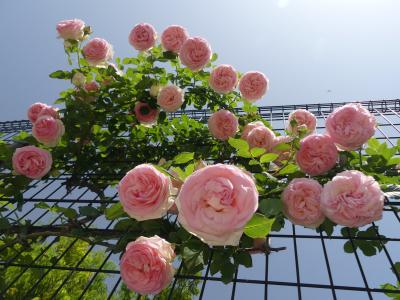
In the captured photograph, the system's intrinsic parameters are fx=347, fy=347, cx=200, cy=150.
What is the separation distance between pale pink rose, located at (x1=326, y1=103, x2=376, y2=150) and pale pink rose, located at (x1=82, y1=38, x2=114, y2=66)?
1.84 metres

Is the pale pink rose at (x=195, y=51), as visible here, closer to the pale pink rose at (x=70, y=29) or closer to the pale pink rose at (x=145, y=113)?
the pale pink rose at (x=145, y=113)

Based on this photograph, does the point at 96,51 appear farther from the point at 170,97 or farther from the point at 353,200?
the point at 353,200

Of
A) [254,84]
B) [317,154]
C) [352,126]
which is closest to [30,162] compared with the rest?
[254,84]

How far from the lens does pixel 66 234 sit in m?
1.63

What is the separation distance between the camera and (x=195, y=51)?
233cm

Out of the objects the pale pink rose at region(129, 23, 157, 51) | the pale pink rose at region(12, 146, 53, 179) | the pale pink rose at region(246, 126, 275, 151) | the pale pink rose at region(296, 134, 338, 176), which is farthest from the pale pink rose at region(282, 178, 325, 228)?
the pale pink rose at region(129, 23, 157, 51)

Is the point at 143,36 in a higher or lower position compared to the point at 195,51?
higher

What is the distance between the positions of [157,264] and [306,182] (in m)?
0.58

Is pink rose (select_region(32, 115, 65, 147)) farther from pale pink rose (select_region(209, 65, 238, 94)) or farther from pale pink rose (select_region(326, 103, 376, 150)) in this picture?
pale pink rose (select_region(326, 103, 376, 150))

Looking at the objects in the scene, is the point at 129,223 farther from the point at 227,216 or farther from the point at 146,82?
the point at 146,82

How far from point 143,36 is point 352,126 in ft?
5.89

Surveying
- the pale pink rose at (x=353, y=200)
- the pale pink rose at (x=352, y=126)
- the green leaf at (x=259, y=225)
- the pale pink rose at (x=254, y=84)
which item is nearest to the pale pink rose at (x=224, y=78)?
the pale pink rose at (x=254, y=84)

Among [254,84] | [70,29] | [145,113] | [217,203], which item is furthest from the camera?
[145,113]

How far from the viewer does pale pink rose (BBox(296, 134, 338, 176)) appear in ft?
4.64
